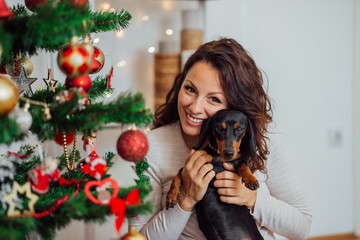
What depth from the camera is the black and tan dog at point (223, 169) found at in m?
1.10

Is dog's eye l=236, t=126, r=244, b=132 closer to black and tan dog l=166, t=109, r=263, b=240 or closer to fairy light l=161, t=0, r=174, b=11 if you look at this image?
black and tan dog l=166, t=109, r=263, b=240

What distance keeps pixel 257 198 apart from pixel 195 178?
26 cm

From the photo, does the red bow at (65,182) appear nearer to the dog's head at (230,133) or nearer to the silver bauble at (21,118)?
the silver bauble at (21,118)

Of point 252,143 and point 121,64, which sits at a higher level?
point 121,64

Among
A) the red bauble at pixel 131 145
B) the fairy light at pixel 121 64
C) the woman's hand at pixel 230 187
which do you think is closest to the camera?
the red bauble at pixel 131 145

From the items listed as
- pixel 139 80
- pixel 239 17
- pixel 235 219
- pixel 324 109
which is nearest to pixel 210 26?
pixel 239 17

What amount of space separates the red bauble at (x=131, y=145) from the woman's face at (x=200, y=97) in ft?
1.52

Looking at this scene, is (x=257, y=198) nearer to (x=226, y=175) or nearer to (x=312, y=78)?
(x=226, y=175)

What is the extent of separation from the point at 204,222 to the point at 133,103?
611 mm

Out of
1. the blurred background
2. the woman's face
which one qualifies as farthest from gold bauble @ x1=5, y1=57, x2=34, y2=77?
the blurred background

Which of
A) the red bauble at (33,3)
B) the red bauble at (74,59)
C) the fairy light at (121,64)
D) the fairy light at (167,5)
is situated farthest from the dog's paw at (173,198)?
the fairy light at (167,5)

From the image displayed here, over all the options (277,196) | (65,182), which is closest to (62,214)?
(65,182)

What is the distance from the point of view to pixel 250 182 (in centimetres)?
105

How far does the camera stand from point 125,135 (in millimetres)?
748
